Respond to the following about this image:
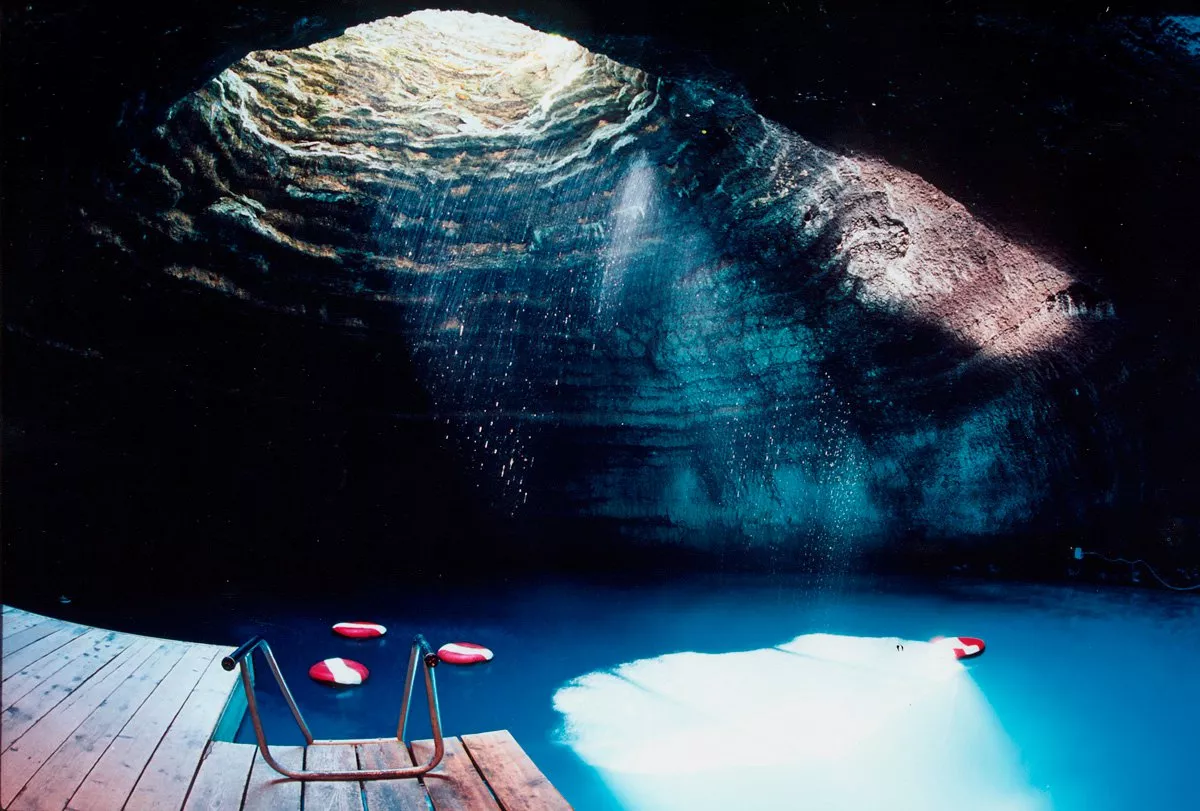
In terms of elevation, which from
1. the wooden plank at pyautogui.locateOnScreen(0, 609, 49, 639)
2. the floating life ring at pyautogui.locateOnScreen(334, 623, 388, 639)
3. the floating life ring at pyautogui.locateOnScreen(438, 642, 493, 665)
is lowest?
the floating life ring at pyautogui.locateOnScreen(334, 623, 388, 639)

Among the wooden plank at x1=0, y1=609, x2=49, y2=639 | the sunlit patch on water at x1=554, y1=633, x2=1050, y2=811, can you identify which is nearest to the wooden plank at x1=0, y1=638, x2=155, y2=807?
the wooden plank at x1=0, y1=609, x2=49, y2=639

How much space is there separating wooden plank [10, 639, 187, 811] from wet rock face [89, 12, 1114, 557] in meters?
4.73

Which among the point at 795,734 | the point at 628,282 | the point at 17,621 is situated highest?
the point at 628,282

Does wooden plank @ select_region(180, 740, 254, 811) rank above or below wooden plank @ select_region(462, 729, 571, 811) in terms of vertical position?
below

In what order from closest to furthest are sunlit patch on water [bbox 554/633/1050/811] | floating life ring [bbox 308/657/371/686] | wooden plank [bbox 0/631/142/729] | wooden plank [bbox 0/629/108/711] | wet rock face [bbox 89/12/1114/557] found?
1. wooden plank [bbox 0/631/142/729]
2. wooden plank [bbox 0/629/108/711]
3. sunlit patch on water [bbox 554/633/1050/811]
4. floating life ring [bbox 308/657/371/686]
5. wet rock face [bbox 89/12/1114/557]

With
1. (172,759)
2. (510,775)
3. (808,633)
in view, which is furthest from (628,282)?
(172,759)

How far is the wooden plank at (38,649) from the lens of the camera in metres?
3.88

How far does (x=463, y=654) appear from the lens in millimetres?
5758

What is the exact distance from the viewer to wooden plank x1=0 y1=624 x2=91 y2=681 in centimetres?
388

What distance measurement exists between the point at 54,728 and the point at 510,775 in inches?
87.0

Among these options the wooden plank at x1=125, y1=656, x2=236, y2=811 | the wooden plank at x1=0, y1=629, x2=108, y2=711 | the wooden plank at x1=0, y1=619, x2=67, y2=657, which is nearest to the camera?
the wooden plank at x1=125, y1=656, x2=236, y2=811

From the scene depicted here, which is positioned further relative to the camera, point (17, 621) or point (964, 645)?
point (964, 645)

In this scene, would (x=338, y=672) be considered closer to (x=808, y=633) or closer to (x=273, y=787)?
(x=273, y=787)

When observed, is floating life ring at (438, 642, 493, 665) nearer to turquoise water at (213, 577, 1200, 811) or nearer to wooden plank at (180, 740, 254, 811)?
turquoise water at (213, 577, 1200, 811)
